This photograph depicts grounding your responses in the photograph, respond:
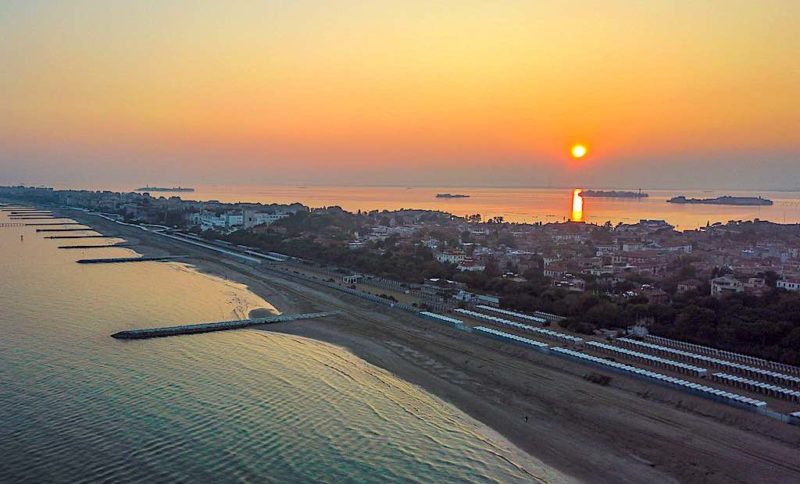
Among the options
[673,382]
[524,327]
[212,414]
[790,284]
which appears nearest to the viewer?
[212,414]

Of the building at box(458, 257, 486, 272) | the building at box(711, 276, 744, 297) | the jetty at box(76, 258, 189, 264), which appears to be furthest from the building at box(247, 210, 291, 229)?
the building at box(711, 276, 744, 297)

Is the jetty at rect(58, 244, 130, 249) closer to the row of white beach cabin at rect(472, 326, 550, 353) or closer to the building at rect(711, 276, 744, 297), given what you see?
the row of white beach cabin at rect(472, 326, 550, 353)

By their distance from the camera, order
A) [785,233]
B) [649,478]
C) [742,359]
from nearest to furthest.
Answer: [649,478]
[742,359]
[785,233]

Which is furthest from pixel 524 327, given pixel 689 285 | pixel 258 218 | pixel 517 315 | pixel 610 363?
pixel 258 218

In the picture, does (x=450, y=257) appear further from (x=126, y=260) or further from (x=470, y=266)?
(x=126, y=260)

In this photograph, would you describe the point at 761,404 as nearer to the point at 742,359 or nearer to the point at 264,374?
the point at 742,359

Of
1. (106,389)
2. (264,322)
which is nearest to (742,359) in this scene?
(264,322)

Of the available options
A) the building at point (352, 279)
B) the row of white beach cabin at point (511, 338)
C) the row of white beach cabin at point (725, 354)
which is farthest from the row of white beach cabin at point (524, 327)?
the building at point (352, 279)
